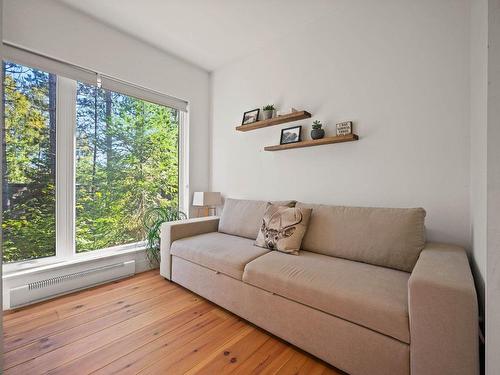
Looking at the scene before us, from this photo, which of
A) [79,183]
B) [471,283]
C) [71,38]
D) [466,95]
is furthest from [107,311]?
[466,95]

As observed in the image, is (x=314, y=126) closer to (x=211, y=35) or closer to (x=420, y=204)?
(x=420, y=204)

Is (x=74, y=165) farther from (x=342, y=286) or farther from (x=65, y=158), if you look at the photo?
(x=342, y=286)

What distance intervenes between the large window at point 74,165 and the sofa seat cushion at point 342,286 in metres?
1.81

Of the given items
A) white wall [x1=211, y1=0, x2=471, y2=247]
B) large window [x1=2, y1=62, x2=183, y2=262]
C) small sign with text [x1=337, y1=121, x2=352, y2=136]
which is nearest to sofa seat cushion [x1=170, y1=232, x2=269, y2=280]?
white wall [x1=211, y1=0, x2=471, y2=247]

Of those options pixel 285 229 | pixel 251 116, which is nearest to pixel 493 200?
pixel 285 229

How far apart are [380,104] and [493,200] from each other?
1.31 m

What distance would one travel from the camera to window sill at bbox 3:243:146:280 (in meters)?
1.89

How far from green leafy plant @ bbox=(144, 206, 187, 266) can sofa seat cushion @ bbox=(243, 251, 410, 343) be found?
1.50 m

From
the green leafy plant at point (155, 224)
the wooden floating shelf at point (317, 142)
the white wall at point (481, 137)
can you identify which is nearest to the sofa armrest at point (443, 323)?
the white wall at point (481, 137)

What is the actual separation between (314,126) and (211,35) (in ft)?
5.12

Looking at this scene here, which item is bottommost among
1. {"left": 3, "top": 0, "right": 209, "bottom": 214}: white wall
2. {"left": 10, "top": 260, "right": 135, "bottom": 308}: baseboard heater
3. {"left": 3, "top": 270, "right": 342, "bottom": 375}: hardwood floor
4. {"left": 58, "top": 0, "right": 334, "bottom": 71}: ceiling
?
{"left": 3, "top": 270, "right": 342, "bottom": 375}: hardwood floor

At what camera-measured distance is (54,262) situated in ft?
6.95

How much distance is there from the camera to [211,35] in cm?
252

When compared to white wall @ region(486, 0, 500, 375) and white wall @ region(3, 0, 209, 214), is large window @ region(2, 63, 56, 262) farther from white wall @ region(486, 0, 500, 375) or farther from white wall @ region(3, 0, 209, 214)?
white wall @ region(486, 0, 500, 375)
